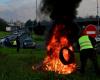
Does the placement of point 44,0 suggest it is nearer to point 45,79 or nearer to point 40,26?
point 40,26

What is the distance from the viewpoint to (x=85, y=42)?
660 inches

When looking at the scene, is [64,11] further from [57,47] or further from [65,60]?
A: [65,60]

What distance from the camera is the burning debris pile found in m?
18.0

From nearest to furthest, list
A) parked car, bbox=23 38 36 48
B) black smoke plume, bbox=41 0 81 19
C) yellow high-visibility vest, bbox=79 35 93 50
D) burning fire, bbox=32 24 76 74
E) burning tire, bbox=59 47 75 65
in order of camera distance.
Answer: yellow high-visibility vest, bbox=79 35 93 50 → burning tire, bbox=59 47 75 65 → burning fire, bbox=32 24 76 74 → black smoke plume, bbox=41 0 81 19 → parked car, bbox=23 38 36 48

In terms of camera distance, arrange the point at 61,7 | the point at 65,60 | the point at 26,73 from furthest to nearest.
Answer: the point at 61,7, the point at 65,60, the point at 26,73

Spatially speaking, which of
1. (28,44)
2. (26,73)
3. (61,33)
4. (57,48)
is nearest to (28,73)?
(26,73)

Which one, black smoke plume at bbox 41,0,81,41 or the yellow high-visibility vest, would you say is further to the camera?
black smoke plume at bbox 41,0,81,41

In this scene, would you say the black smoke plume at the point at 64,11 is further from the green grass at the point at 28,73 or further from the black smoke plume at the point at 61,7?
the green grass at the point at 28,73

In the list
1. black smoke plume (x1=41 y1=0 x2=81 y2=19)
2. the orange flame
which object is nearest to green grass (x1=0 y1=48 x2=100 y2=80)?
the orange flame

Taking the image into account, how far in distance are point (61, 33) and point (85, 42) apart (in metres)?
1.85

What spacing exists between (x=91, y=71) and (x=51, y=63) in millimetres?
1740

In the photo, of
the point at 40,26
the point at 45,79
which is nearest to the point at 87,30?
the point at 40,26

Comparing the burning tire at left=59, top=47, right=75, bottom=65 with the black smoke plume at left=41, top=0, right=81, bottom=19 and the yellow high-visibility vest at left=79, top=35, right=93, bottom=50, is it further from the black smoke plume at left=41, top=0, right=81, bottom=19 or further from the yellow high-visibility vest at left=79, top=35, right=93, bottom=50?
the black smoke plume at left=41, top=0, right=81, bottom=19

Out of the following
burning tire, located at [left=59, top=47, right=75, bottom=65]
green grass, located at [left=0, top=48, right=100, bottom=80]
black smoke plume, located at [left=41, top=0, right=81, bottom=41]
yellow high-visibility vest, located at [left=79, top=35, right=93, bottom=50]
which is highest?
black smoke plume, located at [left=41, top=0, right=81, bottom=41]
